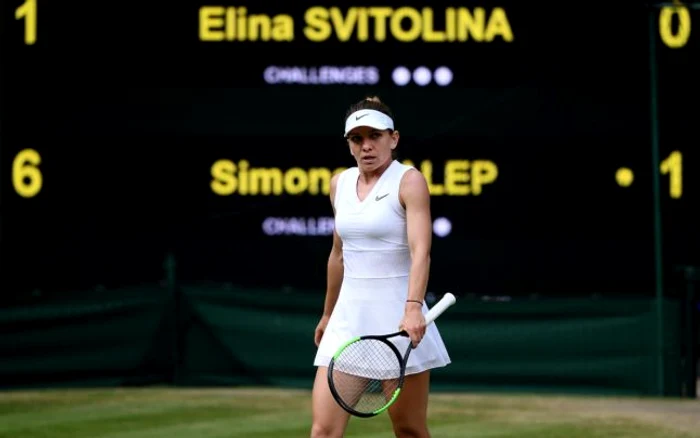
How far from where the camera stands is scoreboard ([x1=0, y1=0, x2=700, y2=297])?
13.5 metres

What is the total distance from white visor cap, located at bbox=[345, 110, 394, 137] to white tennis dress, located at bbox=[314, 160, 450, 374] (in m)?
0.20

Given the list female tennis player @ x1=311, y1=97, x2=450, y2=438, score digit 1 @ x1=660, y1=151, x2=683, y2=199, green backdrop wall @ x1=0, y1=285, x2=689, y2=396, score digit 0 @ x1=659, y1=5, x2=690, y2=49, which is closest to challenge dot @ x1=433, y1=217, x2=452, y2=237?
green backdrop wall @ x1=0, y1=285, x2=689, y2=396

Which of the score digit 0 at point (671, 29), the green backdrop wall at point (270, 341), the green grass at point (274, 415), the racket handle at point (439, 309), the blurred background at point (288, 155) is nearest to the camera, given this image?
the racket handle at point (439, 309)

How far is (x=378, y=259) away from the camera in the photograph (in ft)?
20.9

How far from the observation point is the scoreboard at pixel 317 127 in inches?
530

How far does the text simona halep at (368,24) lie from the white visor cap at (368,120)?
23.5 ft

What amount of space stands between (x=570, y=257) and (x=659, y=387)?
4.32ft

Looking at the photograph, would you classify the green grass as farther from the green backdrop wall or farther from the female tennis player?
the female tennis player

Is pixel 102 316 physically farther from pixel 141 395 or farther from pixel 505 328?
pixel 505 328

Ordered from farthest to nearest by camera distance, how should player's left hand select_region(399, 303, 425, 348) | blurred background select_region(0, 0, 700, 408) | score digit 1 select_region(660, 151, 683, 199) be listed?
score digit 1 select_region(660, 151, 683, 199) → blurred background select_region(0, 0, 700, 408) → player's left hand select_region(399, 303, 425, 348)

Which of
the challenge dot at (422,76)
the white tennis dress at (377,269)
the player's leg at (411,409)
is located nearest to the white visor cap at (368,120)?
the white tennis dress at (377,269)

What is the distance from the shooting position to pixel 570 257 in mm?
13586

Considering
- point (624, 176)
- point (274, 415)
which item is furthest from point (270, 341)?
point (624, 176)

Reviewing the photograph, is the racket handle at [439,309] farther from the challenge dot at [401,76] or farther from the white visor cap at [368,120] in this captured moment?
the challenge dot at [401,76]
